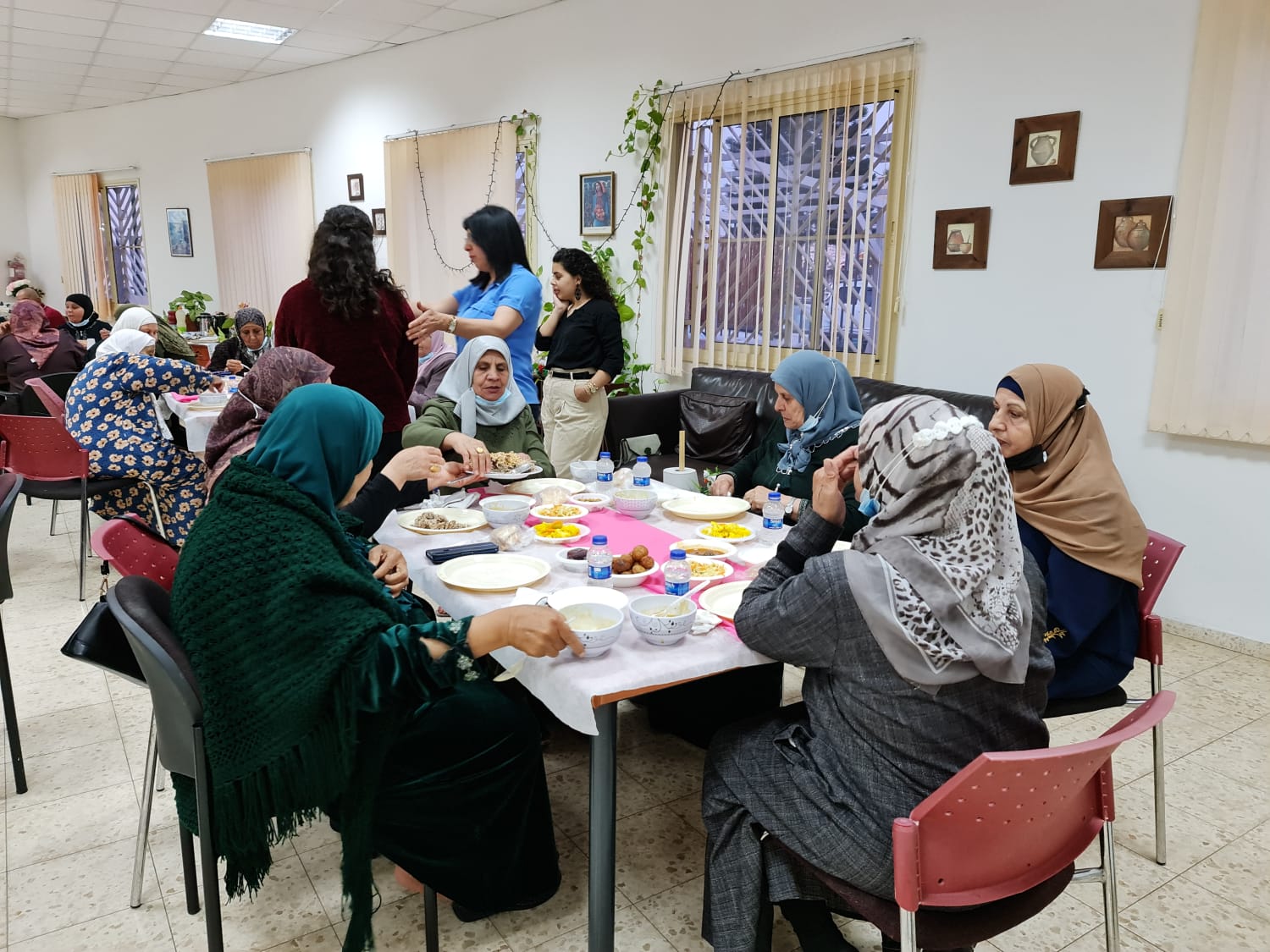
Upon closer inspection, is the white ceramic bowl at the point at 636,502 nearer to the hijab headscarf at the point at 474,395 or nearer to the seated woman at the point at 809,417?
the seated woman at the point at 809,417

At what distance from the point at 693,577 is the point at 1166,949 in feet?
4.17

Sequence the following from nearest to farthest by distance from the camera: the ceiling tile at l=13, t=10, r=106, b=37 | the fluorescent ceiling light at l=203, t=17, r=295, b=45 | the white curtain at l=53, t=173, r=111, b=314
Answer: the ceiling tile at l=13, t=10, r=106, b=37 → the fluorescent ceiling light at l=203, t=17, r=295, b=45 → the white curtain at l=53, t=173, r=111, b=314

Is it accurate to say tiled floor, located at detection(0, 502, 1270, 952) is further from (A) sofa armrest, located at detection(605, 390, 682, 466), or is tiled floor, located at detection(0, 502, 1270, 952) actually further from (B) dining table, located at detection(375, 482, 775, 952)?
(A) sofa armrest, located at detection(605, 390, 682, 466)

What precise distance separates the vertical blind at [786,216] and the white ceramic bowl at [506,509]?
2.45 metres

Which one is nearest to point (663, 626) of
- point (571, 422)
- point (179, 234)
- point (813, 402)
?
point (813, 402)

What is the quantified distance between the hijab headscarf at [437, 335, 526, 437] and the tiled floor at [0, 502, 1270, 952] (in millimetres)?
1104

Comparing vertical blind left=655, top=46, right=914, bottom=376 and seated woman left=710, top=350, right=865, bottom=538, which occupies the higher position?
vertical blind left=655, top=46, right=914, bottom=376

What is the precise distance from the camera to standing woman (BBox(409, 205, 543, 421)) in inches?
133

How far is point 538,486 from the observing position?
2.74 m

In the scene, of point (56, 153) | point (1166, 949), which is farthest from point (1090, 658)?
point (56, 153)

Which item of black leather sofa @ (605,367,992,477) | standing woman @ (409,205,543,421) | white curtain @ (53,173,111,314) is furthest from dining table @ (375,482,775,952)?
white curtain @ (53,173,111,314)

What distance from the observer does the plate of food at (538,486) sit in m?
2.69

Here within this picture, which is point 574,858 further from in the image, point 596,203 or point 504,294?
point 596,203

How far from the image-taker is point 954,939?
49.8 inches
